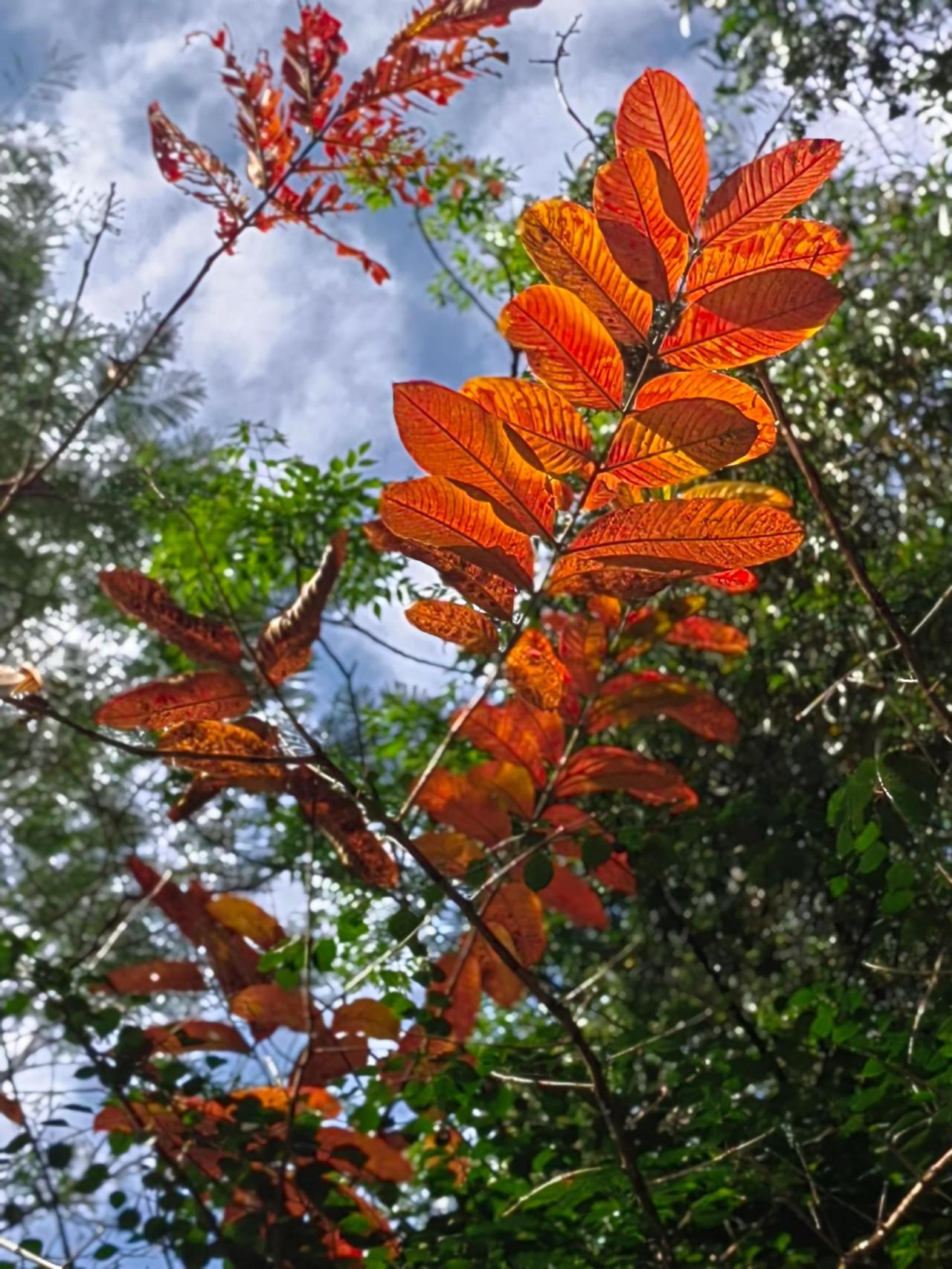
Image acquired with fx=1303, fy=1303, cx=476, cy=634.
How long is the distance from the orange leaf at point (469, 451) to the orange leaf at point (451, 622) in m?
0.08

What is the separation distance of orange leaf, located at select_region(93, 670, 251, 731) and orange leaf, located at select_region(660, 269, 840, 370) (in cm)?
37

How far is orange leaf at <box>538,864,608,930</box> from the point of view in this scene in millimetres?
1237

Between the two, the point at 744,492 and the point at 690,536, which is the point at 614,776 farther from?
the point at 690,536

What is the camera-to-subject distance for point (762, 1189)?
88cm

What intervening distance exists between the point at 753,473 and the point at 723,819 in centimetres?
69

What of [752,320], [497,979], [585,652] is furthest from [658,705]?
[752,320]

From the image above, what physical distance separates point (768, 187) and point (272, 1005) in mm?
798

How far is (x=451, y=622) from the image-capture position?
25.3 inches

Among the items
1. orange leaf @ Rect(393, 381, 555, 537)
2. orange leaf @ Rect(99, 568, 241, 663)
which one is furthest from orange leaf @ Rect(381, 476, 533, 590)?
orange leaf @ Rect(99, 568, 241, 663)

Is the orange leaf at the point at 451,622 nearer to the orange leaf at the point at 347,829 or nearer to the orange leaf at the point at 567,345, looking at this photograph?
the orange leaf at the point at 567,345

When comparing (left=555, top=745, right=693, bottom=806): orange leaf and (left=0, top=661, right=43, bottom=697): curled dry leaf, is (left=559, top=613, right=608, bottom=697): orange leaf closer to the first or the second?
(left=555, top=745, right=693, bottom=806): orange leaf

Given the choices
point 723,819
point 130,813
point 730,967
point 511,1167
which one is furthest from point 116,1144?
point 130,813

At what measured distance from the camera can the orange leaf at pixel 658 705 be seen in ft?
3.75

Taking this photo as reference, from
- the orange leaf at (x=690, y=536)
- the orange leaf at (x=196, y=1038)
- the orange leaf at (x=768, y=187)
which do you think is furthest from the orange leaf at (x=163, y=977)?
the orange leaf at (x=768, y=187)
